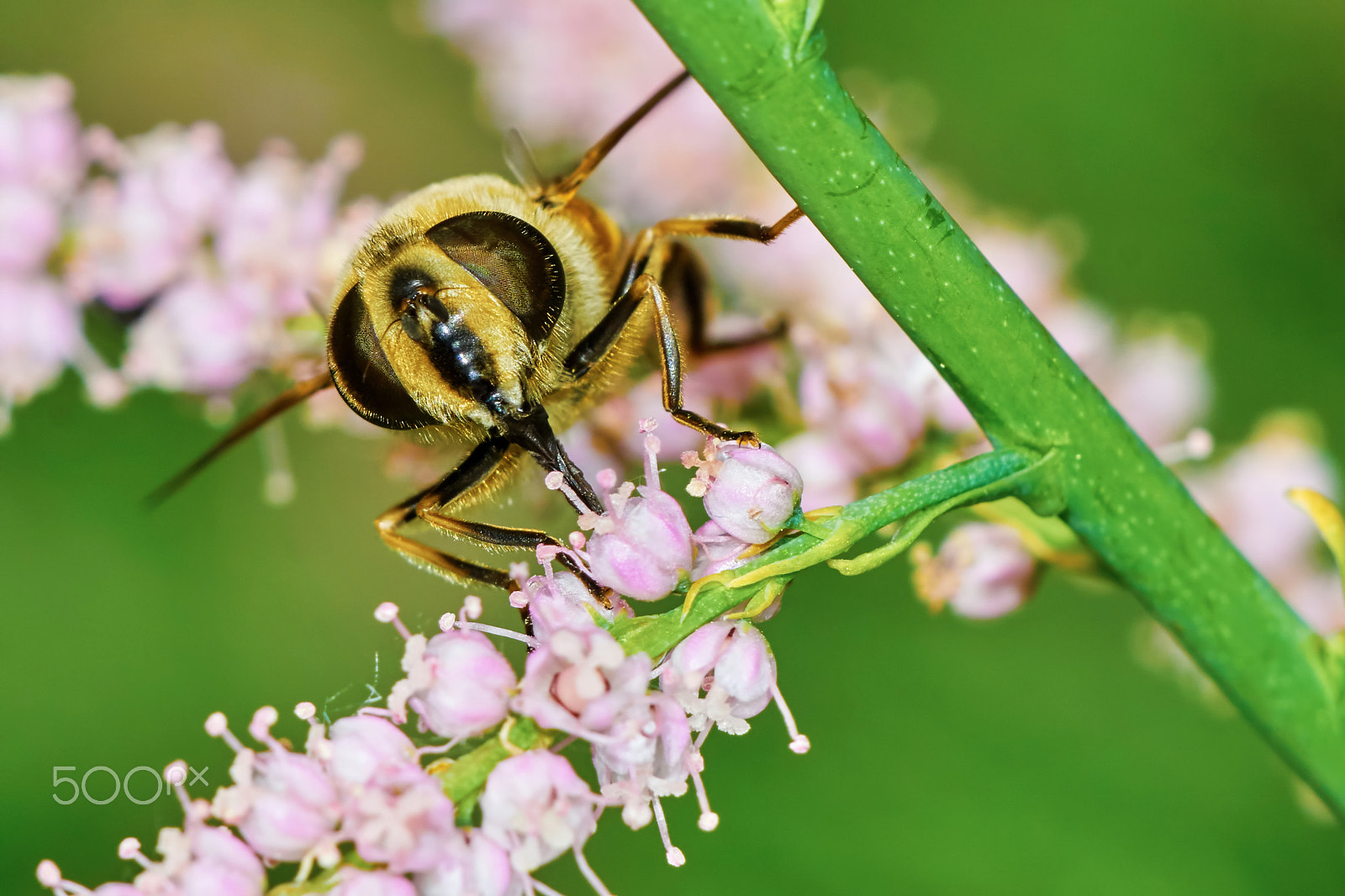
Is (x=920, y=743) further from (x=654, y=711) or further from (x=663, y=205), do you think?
(x=654, y=711)

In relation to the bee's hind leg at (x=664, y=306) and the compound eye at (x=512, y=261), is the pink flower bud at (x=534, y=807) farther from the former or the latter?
the compound eye at (x=512, y=261)

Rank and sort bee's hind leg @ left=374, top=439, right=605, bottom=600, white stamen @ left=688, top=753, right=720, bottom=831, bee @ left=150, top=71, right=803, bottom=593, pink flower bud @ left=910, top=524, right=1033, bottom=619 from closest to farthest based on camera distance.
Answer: white stamen @ left=688, top=753, right=720, bottom=831
bee @ left=150, top=71, right=803, bottom=593
bee's hind leg @ left=374, top=439, right=605, bottom=600
pink flower bud @ left=910, top=524, right=1033, bottom=619

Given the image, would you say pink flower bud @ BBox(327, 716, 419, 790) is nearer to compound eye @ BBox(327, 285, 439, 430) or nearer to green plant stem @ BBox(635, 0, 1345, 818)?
compound eye @ BBox(327, 285, 439, 430)

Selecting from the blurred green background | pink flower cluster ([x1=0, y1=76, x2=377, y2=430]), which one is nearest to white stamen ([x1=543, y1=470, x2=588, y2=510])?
pink flower cluster ([x1=0, y1=76, x2=377, y2=430])

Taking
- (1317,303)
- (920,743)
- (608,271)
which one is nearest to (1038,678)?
(920,743)

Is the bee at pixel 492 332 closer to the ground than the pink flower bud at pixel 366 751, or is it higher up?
higher up

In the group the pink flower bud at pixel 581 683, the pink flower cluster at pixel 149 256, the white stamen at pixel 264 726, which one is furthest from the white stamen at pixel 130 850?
the pink flower cluster at pixel 149 256
